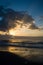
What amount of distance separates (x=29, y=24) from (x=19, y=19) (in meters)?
0.86

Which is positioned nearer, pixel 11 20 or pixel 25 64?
pixel 25 64

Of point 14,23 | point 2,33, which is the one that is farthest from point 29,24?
point 2,33

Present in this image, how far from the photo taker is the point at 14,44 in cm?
1644

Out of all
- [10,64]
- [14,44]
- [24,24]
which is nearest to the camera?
[10,64]

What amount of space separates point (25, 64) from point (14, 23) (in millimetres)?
5553

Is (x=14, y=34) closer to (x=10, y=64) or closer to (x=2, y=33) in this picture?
(x=2, y=33)

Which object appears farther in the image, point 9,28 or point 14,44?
point 14,44

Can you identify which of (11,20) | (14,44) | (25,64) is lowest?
(25,64)

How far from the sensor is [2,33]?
11531 millimetres

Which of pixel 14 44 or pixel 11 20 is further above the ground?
pixel 11 20

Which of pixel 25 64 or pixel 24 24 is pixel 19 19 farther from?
pixel 25 64

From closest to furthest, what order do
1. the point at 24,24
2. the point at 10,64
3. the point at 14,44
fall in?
the point at 10,64 → the point at 24,24 → the point at 14,44

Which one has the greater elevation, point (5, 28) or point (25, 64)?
point (5, 28)

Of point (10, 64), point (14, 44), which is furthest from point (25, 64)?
point (14, 44)
